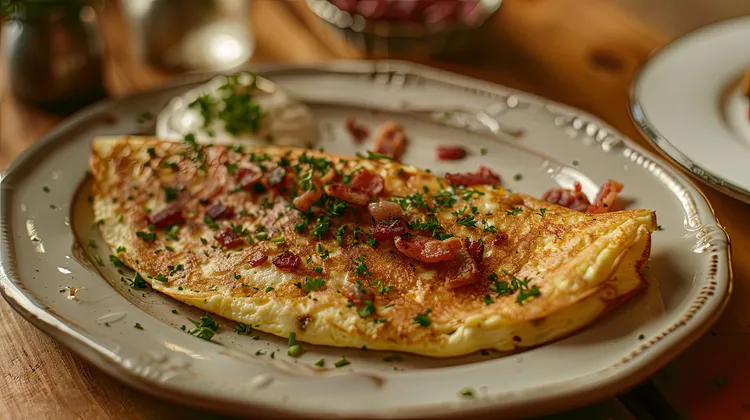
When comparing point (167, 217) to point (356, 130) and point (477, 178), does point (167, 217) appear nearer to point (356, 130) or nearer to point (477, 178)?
point (356, 130)

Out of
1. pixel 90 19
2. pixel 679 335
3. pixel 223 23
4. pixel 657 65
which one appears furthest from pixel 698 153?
pixel 90 19

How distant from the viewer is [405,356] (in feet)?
10.7

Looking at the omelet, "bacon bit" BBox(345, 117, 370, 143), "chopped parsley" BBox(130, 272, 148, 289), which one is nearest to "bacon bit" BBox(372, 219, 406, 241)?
the omelet

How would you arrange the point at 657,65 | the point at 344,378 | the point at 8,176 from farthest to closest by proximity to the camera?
the point at 657,65 → the point at 8,176 → the point at 344,378

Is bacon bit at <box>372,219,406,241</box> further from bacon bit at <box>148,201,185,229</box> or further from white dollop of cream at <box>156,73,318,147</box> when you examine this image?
white dollop of cream at <box>156,73,318,147</box>

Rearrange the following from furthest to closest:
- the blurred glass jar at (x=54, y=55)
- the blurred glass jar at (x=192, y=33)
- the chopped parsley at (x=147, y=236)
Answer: the blurred glass jar at (x=192, y=33) → the blurred glass jar at (x=54, y=55) → the chopped parsley at (x=147, y=236)

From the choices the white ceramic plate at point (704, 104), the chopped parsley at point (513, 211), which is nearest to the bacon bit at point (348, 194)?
the chopped parsley at point (513, 211)

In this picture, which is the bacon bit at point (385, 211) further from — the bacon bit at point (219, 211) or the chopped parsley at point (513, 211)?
the bacon bit at point (219, 211)

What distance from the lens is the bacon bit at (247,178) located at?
13.4 feet

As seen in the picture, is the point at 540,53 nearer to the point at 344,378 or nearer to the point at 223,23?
the point at 223,23

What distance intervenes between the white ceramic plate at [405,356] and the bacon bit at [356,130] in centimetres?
6

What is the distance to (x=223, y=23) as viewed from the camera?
6.16 metres

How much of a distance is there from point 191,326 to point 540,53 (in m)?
3.93

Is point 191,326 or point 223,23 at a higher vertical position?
point 223,23
